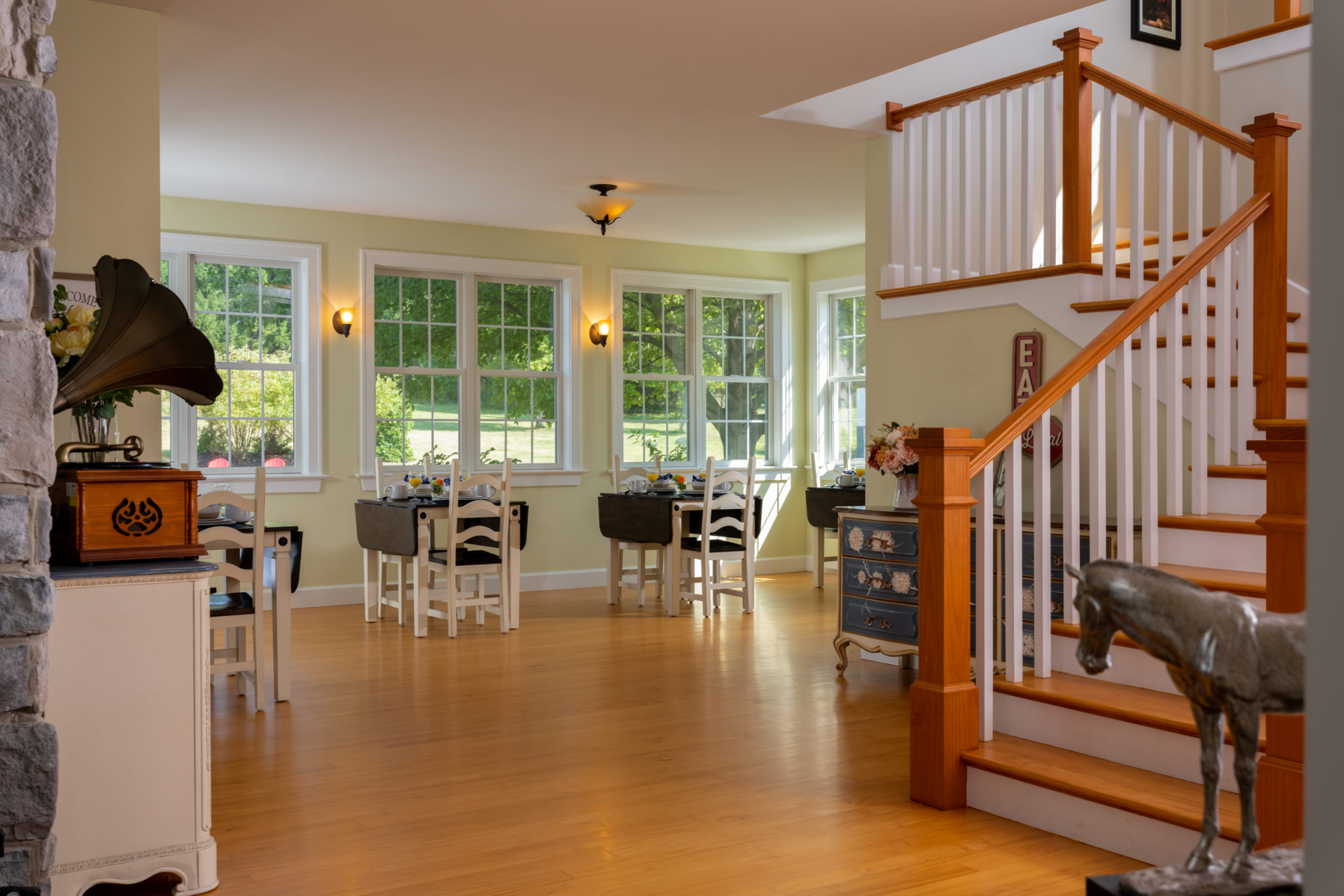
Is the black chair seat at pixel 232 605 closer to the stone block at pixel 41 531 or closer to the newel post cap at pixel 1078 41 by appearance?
the stone block at pixel 41 531

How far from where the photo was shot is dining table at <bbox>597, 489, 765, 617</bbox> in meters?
7.25

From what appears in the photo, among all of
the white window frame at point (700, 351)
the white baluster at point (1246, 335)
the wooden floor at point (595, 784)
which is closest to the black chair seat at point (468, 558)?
the wooden floor at point (595, 784)

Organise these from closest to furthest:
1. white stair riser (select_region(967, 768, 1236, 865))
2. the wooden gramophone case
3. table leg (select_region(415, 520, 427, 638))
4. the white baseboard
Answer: the wooden gramophone case < white stair riser (select_region(967, 768, 1236, 865)) < table leg (select_region(415, 520, 427, 638)) < the white baseboard

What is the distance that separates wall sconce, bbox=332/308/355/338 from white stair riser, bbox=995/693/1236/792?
5.53m

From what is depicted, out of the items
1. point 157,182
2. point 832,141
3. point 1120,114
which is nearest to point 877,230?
point 832,141

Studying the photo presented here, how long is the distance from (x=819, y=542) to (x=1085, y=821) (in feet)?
17.8

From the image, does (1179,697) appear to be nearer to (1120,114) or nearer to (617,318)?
(1120,114)

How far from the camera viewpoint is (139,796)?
8.42ft

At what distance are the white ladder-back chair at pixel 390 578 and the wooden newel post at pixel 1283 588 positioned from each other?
5.11 meters

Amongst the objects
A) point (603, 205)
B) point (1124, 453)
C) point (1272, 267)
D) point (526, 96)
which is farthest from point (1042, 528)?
point (603, 205)

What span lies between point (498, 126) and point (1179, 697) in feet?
13.3

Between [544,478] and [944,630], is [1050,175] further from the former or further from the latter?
[544,478]

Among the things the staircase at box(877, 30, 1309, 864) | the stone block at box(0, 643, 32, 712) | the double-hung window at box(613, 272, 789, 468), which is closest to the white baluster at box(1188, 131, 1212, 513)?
the staircase at box(877, 30, 1309, 864)

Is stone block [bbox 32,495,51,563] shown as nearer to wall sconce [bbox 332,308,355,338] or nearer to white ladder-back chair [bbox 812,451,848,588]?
Result: wall sconce [bbox 332,308,355,338]
